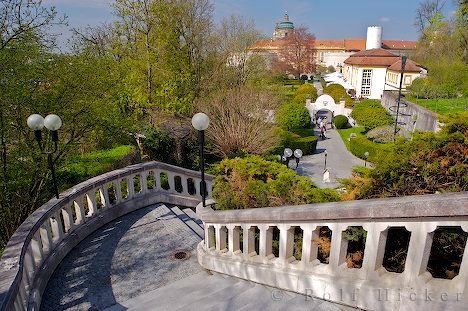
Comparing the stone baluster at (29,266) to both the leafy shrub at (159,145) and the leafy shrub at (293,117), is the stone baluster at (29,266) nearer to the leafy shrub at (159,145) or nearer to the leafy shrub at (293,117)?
the leafy shrub at (159,145)

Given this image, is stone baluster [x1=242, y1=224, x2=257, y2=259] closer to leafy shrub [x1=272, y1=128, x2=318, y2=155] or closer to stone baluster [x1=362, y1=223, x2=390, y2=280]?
stone baluster [x1=362, y1=223, x2=390, y2=280]

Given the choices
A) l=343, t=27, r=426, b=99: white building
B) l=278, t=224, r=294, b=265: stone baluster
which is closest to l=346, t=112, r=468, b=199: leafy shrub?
l=278, t=224, r=294, b=265: stone baluster

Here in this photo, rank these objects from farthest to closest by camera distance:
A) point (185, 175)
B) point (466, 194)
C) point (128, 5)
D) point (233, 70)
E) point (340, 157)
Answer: point (233, 70), point (340, 157), point (128, 5), point (185, 175), point (466, 194)

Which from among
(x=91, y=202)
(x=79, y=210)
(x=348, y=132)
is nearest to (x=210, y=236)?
(x=79, y=210)

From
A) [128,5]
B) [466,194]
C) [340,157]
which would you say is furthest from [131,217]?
[340,157]

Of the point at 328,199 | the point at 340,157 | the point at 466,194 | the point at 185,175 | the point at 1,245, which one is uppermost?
the point at 466,194

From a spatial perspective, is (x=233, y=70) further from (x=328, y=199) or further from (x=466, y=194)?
(x=466, y=194)

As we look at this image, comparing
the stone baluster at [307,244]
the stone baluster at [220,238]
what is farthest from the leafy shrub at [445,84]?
the stone baluster at [307,244]
